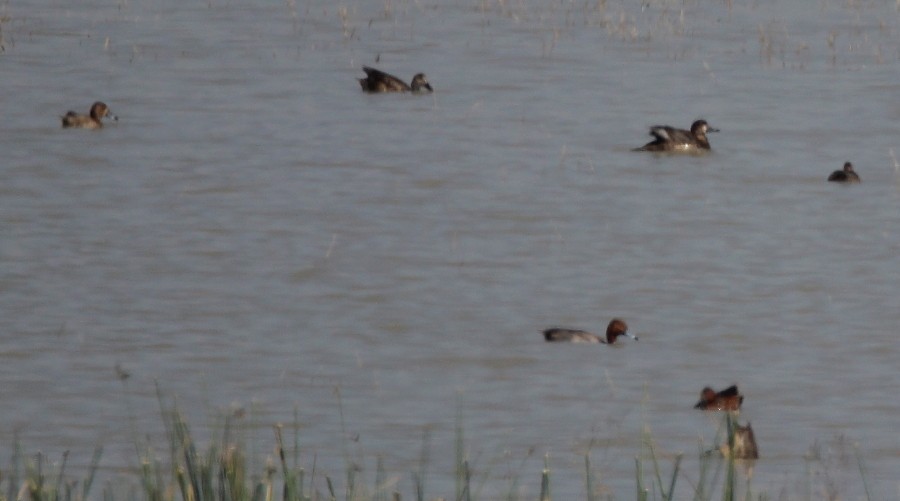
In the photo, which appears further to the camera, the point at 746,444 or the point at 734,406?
the point at 734,406

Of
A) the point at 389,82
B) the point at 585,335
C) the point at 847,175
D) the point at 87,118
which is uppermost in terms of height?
the point at 389,82

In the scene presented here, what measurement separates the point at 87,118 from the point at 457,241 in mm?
5213

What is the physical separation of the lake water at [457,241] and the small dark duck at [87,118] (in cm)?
14

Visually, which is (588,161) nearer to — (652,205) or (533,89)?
(652,205)

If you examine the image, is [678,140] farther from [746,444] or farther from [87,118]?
[746,444]

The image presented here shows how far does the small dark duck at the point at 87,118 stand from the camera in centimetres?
1695

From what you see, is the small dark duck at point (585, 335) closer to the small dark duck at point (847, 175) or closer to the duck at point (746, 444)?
the duck at point (746, 444)

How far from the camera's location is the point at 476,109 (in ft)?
61.6

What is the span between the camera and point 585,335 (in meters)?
10.1

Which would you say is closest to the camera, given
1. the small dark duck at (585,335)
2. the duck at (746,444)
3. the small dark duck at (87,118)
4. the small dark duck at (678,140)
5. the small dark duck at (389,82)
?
the duck at (746,444)

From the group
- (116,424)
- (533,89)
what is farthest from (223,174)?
(116,424)

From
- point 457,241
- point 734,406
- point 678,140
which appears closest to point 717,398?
point 734,406

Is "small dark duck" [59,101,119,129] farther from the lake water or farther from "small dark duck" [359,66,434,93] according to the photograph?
"small dark duck" [359,66,434,93]

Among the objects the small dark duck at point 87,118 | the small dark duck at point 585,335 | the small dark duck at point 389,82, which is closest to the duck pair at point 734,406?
the small dark duck at point 585,335
